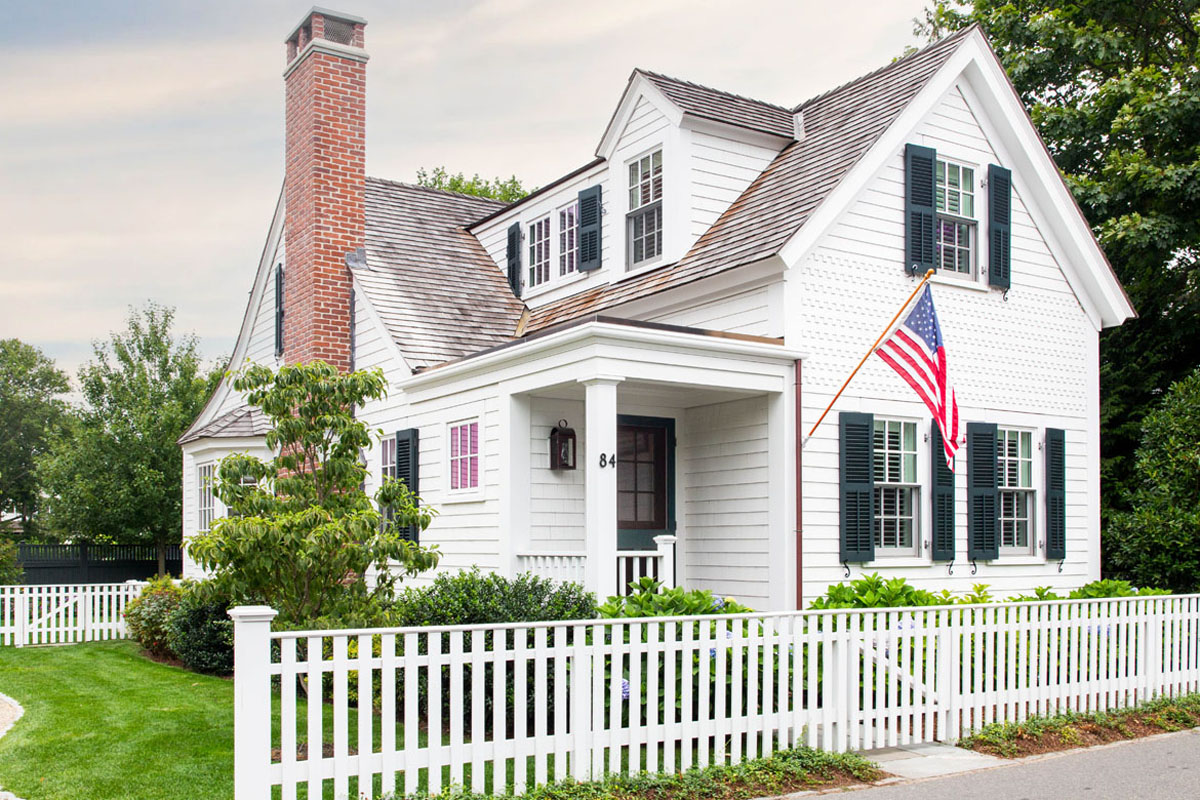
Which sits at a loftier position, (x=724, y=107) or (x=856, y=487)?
(x=724, y=107)

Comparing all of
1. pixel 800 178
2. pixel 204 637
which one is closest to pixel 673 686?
pixel 800 178

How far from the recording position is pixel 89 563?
25641 millimetres

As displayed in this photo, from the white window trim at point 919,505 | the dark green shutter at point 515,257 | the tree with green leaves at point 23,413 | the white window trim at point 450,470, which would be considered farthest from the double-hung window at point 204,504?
the tree with green leaves at point 23,413

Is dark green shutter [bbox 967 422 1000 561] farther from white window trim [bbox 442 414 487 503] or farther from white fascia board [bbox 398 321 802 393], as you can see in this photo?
white window trim [bbox 442 414 487 503]

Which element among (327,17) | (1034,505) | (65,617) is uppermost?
(327,17)

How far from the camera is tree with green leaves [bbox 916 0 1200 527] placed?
16719 mm

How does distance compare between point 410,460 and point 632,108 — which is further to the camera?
point 632,108

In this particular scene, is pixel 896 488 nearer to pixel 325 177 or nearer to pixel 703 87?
pixel 703 87

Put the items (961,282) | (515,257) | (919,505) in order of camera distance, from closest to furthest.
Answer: (919,505) < (961,282) < (515,257)

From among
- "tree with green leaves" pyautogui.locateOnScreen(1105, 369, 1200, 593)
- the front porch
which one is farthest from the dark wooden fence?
"tree with green leaves" pyautogui.locateOnScreen(1105, 369, 1200, 593)

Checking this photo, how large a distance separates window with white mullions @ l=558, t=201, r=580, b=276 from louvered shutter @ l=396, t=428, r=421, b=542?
12.2ft

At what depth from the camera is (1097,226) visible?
1752cm

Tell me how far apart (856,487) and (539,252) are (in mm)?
7487

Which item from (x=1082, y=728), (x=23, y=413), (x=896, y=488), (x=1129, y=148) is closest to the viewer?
(x=1082, y=728)
